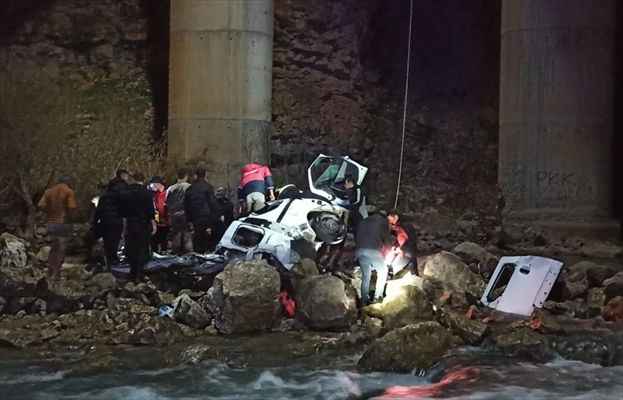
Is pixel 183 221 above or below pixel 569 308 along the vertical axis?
above

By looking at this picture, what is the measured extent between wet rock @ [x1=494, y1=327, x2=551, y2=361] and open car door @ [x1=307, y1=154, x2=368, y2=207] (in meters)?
3.74

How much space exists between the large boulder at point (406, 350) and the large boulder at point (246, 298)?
1717 millimetres

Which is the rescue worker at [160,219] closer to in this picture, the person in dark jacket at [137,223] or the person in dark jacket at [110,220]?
the person in dark jacket at [110,220]

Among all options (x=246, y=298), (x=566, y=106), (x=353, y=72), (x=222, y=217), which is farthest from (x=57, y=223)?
(x=353, y=72)

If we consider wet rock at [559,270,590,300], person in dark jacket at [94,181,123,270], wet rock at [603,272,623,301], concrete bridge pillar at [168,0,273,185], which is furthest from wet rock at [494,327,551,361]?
concrete bridge pillar at [168,0,273,185]

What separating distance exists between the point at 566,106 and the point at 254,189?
6372mm

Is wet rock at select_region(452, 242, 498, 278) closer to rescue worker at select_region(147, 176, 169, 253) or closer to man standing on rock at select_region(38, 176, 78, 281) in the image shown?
rescue worker at select_region(147, 176, 169, 253)

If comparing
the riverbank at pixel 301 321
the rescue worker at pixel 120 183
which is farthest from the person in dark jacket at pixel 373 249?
the rescue worker at pixel 120 183

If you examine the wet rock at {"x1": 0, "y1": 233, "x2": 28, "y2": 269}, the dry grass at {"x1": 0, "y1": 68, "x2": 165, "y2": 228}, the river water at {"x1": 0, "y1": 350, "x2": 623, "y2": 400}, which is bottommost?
the river water at {"x1": 0, "y1": 350, "x2": 623, "y2": 400}

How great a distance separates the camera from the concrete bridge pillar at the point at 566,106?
635 inches

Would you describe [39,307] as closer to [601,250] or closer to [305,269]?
[305,269]

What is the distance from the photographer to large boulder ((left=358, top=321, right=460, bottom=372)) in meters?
9.32

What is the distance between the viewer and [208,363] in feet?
31.6

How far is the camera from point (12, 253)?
12.8m
